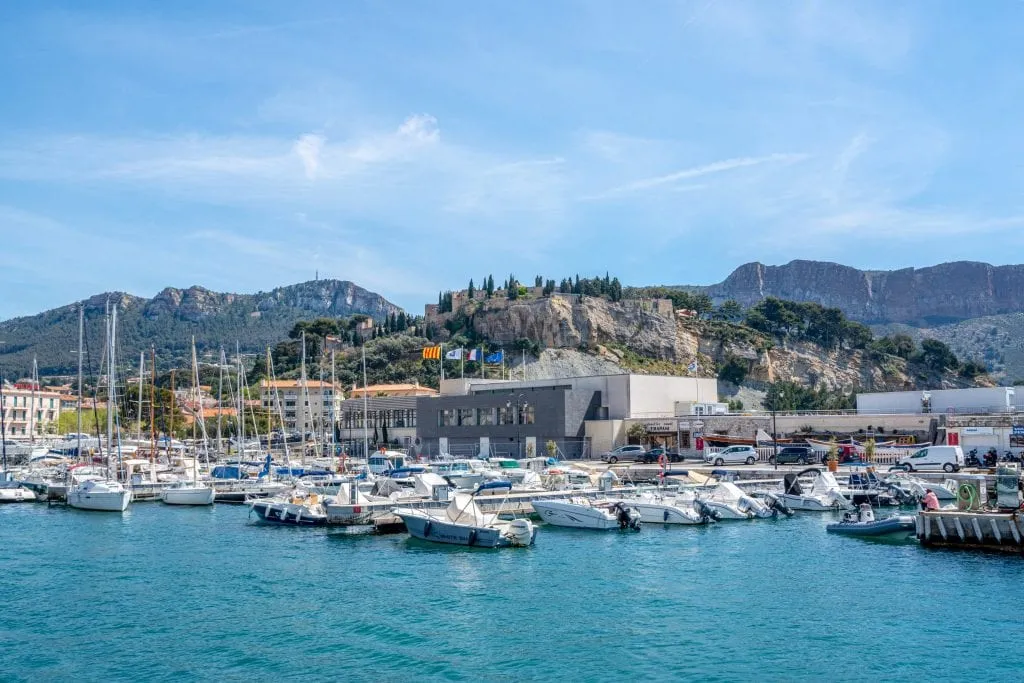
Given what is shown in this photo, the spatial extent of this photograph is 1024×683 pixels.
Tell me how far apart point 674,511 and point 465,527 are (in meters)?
11.3

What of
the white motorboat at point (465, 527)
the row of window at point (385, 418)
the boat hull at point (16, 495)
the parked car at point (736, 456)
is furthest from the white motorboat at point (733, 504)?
the row of window at point (385, 418)

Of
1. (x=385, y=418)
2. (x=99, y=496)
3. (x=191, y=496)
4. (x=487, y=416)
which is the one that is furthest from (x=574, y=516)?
(x=385, y=418)

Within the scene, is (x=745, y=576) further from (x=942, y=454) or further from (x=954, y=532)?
(x=942, y=454)

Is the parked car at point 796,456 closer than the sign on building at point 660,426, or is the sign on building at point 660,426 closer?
the parked car at point 796,456

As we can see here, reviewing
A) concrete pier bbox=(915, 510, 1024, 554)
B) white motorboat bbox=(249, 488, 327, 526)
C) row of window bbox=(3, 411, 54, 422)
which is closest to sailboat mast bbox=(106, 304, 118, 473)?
white motorboat bbox=(249, 488, 327, 526)

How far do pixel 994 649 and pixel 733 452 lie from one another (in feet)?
148

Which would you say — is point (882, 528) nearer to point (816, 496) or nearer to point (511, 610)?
point (816, 496)

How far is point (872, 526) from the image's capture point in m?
39.0

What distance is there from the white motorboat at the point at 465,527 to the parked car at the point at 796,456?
32.5m

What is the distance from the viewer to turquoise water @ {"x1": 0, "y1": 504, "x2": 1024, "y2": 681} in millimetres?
21078

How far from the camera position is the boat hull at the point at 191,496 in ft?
174

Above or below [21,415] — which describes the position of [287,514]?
below

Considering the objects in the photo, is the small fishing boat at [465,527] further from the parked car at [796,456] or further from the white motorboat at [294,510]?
the parked car at [796,456]

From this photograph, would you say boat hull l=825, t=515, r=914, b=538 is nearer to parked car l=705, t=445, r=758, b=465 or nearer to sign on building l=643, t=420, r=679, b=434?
parked car l=705, t=445, r=758, b=465
